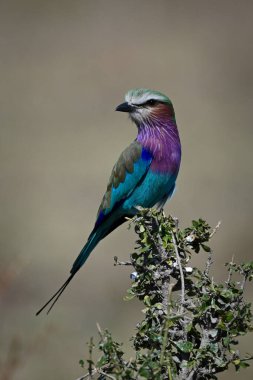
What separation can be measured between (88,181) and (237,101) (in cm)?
255

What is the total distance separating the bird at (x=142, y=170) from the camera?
4.08 meters

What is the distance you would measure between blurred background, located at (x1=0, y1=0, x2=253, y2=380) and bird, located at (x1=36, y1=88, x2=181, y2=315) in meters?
0.77

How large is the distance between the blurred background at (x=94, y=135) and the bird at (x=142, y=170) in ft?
2.52

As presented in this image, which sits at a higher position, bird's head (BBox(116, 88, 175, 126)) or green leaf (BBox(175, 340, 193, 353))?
bird's head (BBox(116, 88, 175, 126))

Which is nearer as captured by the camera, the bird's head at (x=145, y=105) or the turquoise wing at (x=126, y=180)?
the turquoise wing at (x=126, y=180)

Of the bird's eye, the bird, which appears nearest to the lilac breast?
the bird

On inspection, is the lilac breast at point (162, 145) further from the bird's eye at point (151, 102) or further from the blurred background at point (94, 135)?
the blurred background at point (94, 135)

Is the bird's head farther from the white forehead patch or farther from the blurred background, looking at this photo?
the blurred background

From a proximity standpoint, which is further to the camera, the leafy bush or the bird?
the bird

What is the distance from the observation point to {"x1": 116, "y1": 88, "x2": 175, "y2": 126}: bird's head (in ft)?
13.7

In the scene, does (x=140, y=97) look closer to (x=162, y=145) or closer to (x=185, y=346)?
(x=162, y=145)

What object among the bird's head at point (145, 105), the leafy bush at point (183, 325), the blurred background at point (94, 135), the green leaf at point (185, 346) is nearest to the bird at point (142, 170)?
the bird's head at point (145, 105)

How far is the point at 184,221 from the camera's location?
26.2 ft

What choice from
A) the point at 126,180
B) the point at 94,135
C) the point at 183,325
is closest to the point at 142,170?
the point at 126,180
